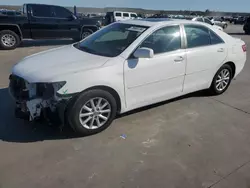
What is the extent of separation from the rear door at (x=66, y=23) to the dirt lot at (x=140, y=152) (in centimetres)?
753

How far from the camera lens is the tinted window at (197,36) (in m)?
4.33

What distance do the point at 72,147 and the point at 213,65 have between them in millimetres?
3004

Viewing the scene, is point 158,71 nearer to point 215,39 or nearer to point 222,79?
point 215,39

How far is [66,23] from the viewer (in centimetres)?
1143

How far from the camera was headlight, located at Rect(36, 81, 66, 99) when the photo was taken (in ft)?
10.3

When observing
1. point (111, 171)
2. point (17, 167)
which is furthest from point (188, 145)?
point (17, 167)

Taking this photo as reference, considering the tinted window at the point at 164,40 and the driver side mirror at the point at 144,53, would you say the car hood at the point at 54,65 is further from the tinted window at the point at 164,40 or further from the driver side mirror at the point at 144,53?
the tinted window at the point at 164,40

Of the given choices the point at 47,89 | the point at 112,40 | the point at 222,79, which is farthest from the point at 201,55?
the point at 47,89

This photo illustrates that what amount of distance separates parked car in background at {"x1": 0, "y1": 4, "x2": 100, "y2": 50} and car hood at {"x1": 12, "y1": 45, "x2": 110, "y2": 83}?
22.9ft

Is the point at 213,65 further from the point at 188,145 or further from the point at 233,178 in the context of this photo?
the point at 233,178

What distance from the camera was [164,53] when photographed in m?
3.96

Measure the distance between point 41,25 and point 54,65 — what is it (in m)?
8.17

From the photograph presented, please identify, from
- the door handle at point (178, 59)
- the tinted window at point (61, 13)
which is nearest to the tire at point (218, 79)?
the door handle at point (178, 59)

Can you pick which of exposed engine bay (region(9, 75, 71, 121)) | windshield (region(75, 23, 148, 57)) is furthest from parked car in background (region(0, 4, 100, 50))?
exposed engine bay (region(9, 75, 71, 121))
